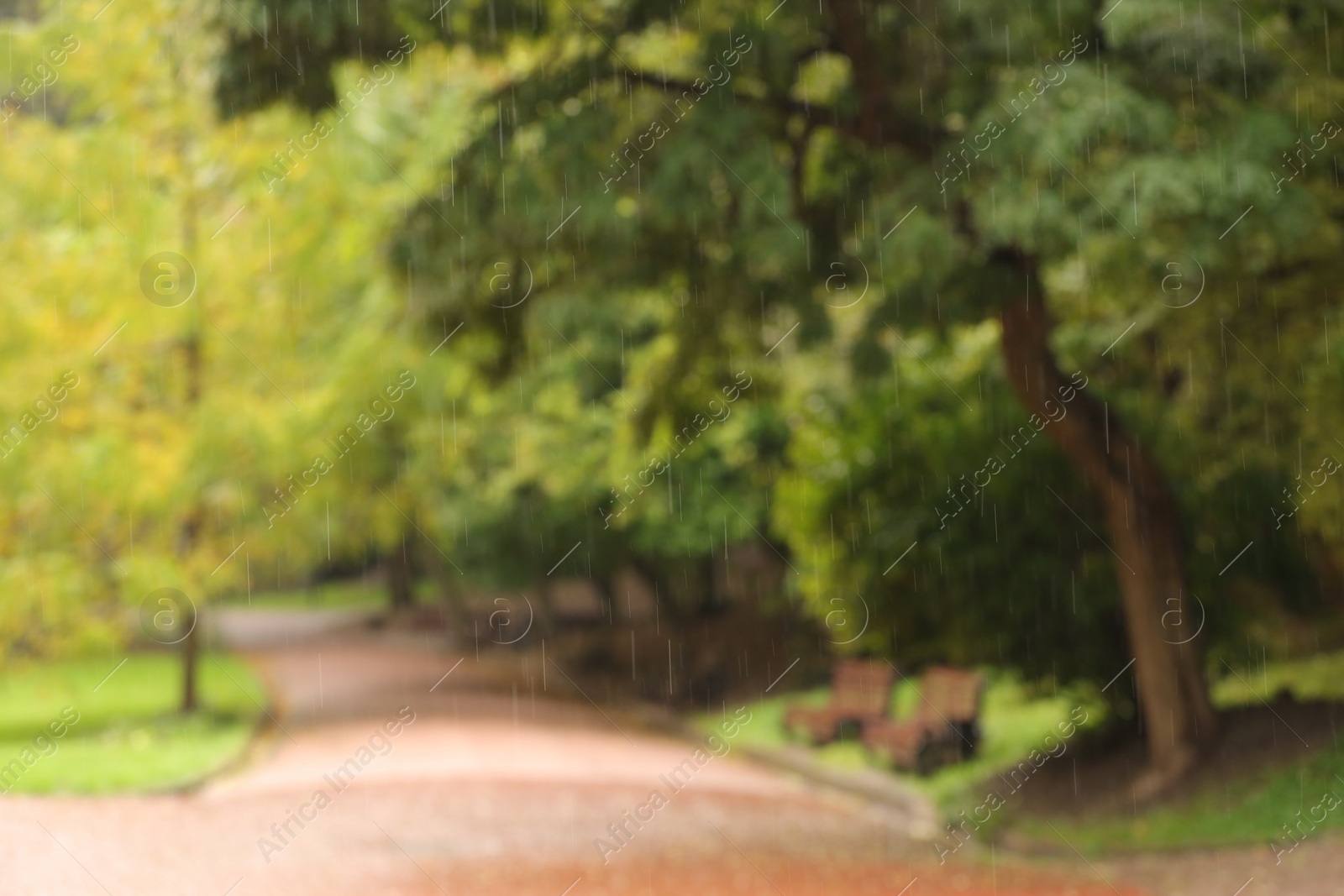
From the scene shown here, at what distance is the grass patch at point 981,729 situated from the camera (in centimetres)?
1372

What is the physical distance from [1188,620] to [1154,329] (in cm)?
261

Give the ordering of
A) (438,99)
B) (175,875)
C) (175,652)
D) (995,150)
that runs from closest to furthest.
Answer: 1. (995,150)
2. (175,875)
3. (438,99)
4. (175,652)

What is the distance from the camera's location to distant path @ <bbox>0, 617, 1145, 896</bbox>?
9.41 m

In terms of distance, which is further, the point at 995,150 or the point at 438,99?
the point at 438,99

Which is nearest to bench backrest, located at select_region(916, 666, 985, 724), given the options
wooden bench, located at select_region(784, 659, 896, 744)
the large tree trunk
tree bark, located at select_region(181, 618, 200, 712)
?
wooden bench, located at select_region(784, 659, 896, 744)

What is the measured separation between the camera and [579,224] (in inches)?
394

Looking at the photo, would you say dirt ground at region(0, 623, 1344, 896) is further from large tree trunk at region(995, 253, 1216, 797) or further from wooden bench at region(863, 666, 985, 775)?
large tree trunk at region(995, 253, 1216, 797)

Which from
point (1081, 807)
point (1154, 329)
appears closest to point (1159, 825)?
point (1081, 807)

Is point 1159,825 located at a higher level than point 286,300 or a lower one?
lower

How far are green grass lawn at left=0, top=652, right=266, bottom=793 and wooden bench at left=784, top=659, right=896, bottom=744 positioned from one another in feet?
23.3

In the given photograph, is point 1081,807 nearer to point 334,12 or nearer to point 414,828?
point 414,828

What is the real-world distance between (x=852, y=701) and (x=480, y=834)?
727 cm

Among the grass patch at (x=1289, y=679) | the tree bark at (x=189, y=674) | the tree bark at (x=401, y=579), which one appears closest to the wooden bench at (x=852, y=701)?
the grass patch at (x=1289, y=679)

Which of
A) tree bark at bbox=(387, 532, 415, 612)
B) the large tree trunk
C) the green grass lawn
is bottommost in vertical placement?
tree bark at bbox=(387, 532, 415, 612)
